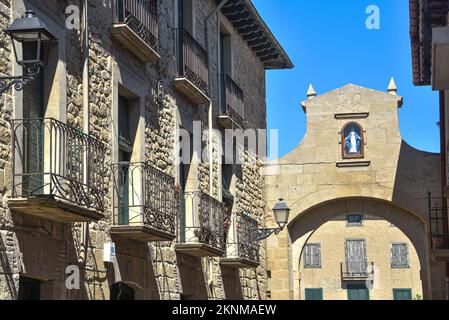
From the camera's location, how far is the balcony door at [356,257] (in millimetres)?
48156

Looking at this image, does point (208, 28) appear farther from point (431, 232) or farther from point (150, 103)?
point (431, 232)

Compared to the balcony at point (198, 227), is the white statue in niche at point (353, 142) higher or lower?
higher

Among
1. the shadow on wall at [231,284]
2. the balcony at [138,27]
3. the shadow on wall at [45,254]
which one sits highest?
the balcony at [138,27]

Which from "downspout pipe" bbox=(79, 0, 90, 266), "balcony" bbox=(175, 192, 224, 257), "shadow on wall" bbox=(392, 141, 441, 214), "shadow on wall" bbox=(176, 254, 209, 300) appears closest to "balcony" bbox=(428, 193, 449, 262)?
"shadow on wall" bbox=(392, 141, 441, 214)

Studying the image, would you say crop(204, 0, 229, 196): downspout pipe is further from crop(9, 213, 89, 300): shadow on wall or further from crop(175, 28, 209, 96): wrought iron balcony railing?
crop(9, 213, 89, 300): shadow on wall

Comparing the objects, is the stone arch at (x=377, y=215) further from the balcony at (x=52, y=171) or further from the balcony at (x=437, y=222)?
the balcony at (x=52, y=171)

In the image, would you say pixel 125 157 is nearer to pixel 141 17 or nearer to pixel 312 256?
pixel 141 17

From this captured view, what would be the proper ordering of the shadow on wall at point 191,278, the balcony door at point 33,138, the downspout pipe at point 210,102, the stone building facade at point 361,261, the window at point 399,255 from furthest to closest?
the window at point 399,255, the stone building facade at point 361,261, the downspout pipe at point 210,102, the shadow on wall at point 191,278, the balcony door at point 33,138

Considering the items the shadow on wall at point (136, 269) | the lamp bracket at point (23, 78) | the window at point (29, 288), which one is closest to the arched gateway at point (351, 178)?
the shadow on wall at point (136, 269)

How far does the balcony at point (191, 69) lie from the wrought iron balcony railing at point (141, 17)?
3.89 ft

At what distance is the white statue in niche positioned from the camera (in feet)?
70.9

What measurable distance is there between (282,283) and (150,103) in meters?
9.10

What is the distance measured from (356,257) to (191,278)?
34.7 metres
